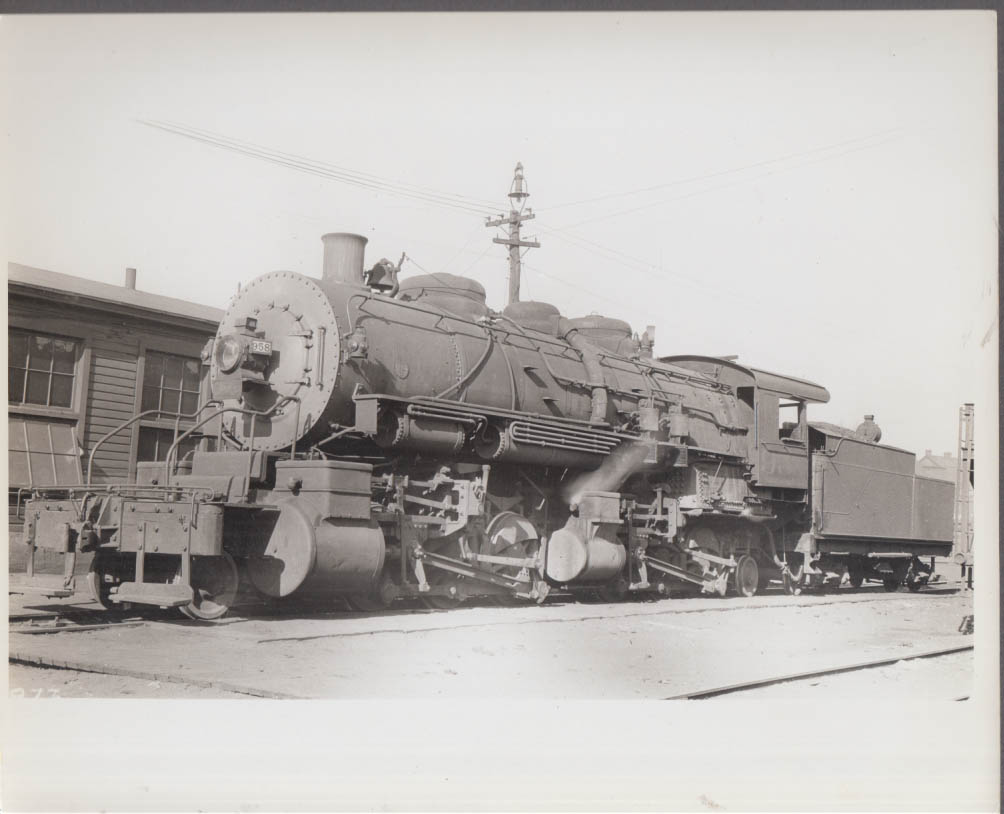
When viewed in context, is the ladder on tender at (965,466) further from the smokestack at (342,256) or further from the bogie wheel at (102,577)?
the bogie wheel at (102,577)

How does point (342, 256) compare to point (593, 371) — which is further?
point (593, 371)

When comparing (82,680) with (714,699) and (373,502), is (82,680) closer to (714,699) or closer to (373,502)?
(373,502)

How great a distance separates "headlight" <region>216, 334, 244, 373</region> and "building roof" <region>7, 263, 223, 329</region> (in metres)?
2.86

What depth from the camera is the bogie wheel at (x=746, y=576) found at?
13.6 metres

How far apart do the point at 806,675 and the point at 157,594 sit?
506 centimetres

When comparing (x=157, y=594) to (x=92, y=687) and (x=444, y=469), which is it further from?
(x=444, y=469)

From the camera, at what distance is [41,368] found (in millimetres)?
12781

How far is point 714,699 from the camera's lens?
6.39m

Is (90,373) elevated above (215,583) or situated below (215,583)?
above

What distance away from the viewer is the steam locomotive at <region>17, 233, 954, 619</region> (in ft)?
25.9

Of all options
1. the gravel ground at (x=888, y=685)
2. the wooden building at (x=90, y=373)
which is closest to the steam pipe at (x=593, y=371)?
the gravel ground at (x=888, y=685)

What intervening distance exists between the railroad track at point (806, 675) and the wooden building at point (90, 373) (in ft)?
28.0

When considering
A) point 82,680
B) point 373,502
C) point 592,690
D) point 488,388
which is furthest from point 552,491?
point 82,680

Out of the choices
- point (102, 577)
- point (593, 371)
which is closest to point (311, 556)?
point (102, 577)
